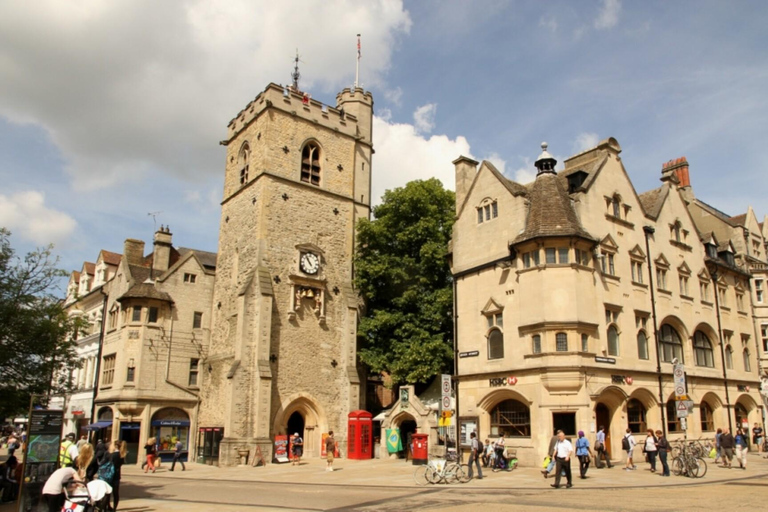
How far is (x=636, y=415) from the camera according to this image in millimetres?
25938

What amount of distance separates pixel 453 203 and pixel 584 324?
1337cm

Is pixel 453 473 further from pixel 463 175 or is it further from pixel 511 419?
pixel 463 175

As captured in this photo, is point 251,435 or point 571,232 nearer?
point 571,232

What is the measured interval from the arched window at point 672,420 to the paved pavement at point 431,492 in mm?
3513

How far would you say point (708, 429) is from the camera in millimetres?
30203

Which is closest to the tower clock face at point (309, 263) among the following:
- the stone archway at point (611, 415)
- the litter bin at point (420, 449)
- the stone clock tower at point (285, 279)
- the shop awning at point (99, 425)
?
the stone clock tower at point (285, 279)

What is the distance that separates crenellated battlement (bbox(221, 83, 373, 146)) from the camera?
35.5 meters

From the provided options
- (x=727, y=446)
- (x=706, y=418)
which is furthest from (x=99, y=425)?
(x=706, y=418)

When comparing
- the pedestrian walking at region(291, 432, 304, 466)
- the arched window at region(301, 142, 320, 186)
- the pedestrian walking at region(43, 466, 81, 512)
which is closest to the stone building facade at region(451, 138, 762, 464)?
the pedestrian walking at region(291, 432, 304, 466)

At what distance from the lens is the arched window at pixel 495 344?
2614 cm

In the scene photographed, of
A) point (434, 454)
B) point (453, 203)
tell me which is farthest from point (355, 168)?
point (434, 454)

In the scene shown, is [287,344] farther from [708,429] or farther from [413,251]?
[708,429]

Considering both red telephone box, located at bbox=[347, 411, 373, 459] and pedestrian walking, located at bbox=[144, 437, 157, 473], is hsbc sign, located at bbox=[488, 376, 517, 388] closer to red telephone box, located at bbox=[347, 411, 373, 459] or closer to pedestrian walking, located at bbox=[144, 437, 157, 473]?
red telephone box, located at bbox=[347, 411, 373, 459]

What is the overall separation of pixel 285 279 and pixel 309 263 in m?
1.74
